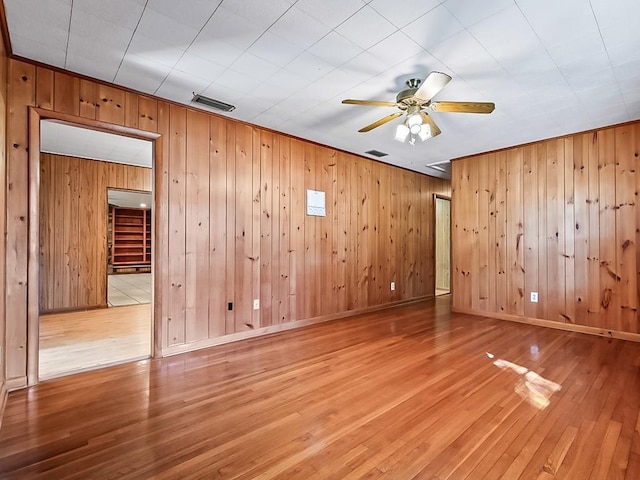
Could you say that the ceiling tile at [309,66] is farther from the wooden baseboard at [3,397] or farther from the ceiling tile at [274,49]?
the wooden baseboard at [3,397]

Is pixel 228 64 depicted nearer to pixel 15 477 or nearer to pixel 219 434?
pixel 219 434

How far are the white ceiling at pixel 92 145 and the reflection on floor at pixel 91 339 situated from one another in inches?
86.3

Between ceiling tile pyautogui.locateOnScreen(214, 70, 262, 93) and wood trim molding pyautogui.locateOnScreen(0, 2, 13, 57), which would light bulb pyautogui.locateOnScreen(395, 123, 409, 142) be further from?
wood trim molding pyautogui.locateOnScreen(0, 2, 13, 57)

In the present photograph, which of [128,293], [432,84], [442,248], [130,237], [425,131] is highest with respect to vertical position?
[432,84]

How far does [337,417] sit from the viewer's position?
1.95m

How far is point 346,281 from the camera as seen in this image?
4668mm

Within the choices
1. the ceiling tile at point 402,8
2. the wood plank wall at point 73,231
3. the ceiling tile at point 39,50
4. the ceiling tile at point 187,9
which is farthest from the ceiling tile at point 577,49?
the wood plank wall at point 73,231

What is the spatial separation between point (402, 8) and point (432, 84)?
54 centimetres

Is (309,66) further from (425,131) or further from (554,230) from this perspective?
(554,230)

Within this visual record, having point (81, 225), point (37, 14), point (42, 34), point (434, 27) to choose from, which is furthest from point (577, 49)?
point (81, 225)

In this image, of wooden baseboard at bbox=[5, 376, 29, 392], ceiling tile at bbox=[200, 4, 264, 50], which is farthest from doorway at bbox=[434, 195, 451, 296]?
wooden baseboard at bbox=[5, 376, 29, 392]

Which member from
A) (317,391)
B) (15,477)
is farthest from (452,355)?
(15,477)

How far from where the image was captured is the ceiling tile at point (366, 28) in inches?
73.4

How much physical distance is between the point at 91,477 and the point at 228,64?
2.59 metres
